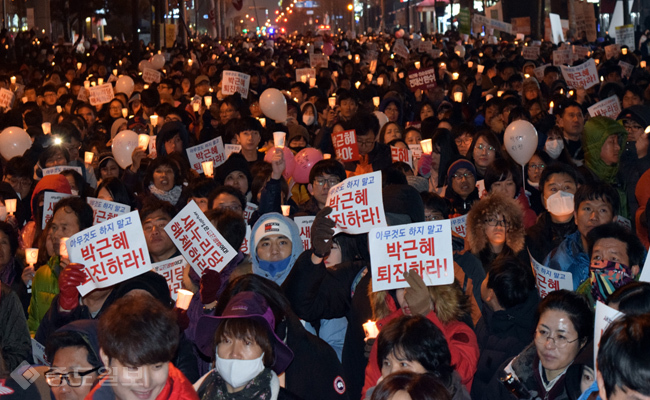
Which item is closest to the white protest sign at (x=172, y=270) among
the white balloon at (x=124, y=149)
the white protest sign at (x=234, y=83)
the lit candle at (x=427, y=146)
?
the lit candle at (x=427, y=146)

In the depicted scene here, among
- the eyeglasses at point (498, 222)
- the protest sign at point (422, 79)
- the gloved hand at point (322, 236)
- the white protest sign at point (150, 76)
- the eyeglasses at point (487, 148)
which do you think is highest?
the white protest sign at point (150, 76)

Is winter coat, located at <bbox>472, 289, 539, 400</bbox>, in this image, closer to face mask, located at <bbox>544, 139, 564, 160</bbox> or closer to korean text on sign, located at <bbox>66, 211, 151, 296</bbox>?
Result: korean text on sign, located at <bbox>66, 211, 151, 296</bbox>

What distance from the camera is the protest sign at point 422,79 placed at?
13.6 m

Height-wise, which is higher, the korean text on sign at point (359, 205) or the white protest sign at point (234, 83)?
the white protest sign at point (234, 83)

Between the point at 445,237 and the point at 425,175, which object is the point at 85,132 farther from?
the point at 445,237

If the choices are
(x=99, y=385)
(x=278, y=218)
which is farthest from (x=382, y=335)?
(x=278, y=218)

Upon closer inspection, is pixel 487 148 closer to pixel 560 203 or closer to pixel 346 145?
pixel 346 145

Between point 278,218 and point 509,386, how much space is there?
5.28 feet

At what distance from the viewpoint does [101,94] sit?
42.2ft

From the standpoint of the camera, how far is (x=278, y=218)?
495cm

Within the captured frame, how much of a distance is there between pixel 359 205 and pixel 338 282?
0.50m

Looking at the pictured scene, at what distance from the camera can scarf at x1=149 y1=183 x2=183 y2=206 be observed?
23.8 feet

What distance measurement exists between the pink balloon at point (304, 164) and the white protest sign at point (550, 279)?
3.04 m

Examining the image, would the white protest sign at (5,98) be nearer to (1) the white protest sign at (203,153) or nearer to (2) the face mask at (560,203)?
(1) the white protest sign at (203,153)
